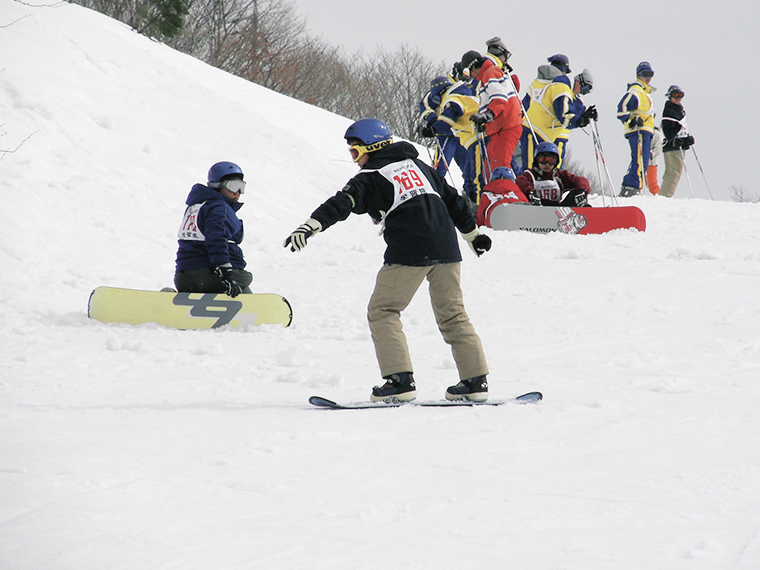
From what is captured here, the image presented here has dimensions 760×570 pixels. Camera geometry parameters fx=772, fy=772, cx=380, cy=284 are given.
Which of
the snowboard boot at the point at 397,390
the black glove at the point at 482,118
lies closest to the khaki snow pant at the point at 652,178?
the black glove at the point at 482,118

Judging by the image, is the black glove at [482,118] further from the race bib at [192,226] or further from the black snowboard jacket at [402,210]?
the black snowboard jacket at [402,210]

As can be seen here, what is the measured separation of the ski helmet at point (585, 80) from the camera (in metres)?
11.2

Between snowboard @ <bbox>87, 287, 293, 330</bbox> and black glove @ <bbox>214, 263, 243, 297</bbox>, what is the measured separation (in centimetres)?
5

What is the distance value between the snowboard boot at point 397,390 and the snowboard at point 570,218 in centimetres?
656

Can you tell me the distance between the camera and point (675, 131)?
48.5 feet

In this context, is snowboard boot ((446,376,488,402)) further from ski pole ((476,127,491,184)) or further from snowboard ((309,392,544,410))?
ski pole ((476,127,491,184))

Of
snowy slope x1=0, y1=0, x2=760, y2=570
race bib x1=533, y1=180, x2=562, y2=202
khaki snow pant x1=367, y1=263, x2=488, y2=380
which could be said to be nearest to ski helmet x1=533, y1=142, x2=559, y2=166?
race bib x1=533, y1=180, x2=562, y2=202

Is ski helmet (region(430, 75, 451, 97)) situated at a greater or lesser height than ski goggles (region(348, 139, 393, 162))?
greater

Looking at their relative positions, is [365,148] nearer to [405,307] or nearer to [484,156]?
[405,307]

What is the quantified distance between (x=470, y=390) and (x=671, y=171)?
42.5ft

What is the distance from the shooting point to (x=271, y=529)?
2.07 m

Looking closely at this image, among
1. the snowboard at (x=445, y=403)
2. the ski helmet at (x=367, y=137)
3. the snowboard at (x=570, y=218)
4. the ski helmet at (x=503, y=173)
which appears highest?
the ski helmet at (x=503, y=173)

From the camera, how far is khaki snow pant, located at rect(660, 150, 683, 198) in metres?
15.1

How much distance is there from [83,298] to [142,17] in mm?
19203
